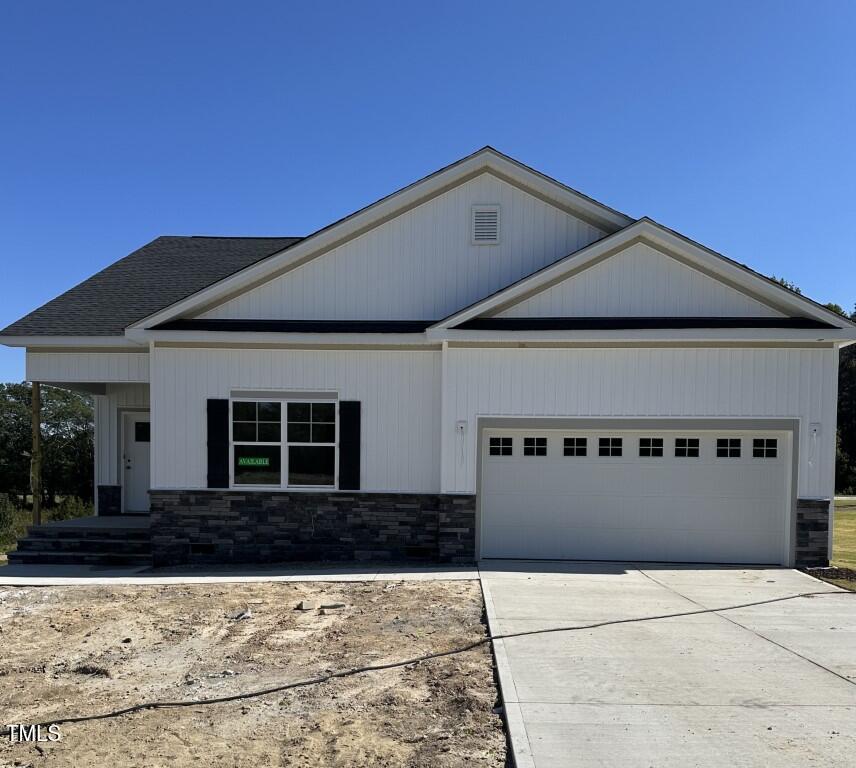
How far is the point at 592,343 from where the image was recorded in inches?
385

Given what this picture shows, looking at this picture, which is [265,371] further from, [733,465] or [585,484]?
[733,465]

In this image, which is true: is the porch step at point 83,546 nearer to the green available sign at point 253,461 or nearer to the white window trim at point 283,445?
the white window trim at point 283,445

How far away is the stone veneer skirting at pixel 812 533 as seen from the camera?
31.6 ft

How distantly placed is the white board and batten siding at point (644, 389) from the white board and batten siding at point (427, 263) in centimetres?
168

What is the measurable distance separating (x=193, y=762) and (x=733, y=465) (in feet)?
30.2

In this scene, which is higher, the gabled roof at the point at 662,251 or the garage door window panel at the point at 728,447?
the gabled roof at the point at 662,251

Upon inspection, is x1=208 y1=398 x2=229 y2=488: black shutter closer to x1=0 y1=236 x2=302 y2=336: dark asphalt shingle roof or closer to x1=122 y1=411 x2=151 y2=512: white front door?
x1=0 y1=236 x2=302 y2=336: dark asphalt shingle roof

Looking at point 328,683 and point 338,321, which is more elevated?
point 338,321

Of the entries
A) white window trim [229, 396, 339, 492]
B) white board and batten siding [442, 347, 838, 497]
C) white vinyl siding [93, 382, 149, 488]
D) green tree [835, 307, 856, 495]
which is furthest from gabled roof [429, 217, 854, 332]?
green tree [835, 307, 856, 495]

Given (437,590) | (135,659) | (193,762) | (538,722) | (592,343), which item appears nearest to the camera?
(193,762)

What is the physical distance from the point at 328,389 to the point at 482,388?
9.14ft

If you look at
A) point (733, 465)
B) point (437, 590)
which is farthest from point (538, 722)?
point (733, 465)

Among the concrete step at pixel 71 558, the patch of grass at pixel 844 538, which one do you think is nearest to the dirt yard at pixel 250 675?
the concrete step at pixel 71 558

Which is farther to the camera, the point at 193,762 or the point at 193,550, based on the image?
the point at 193,550
